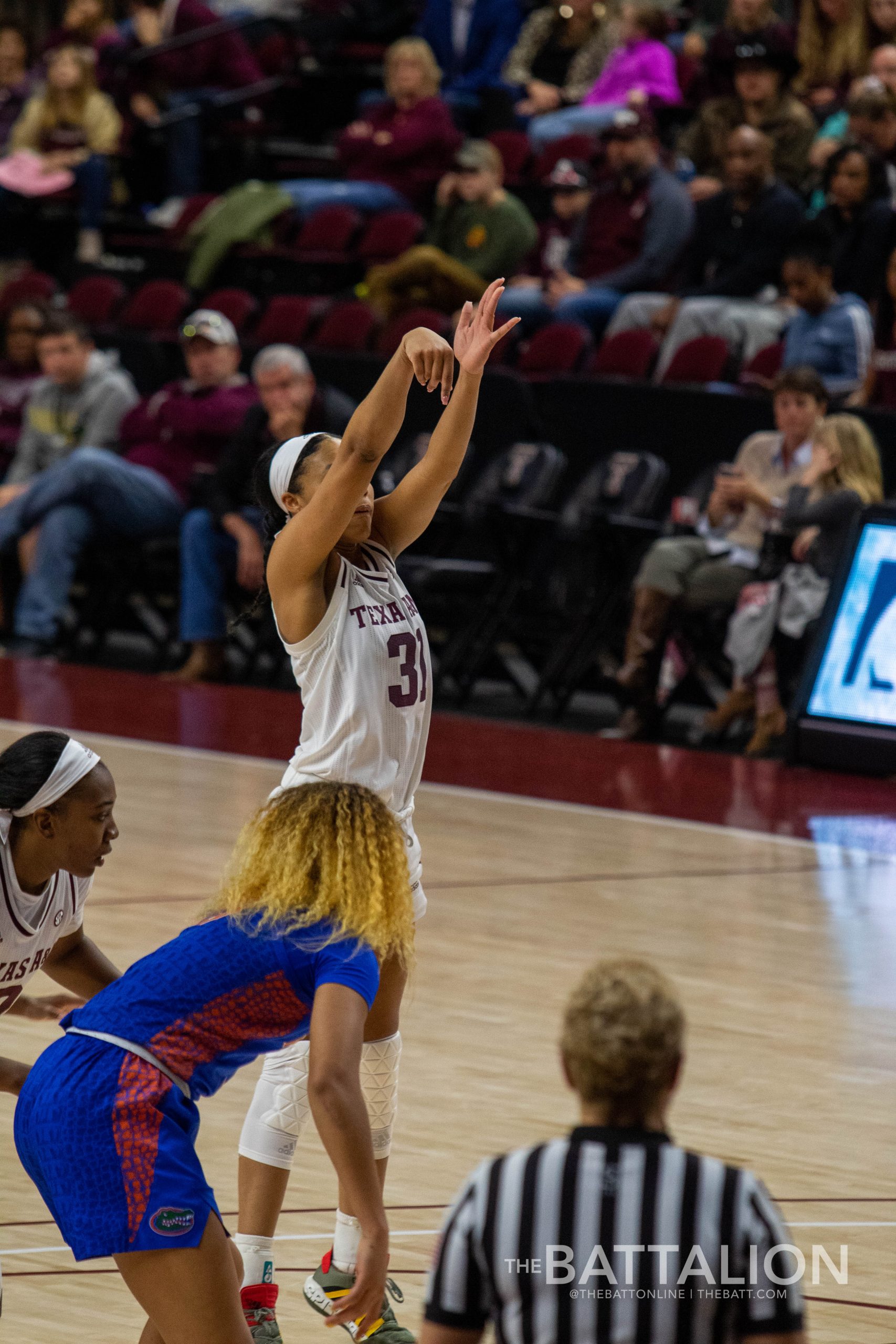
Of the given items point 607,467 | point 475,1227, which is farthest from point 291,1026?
point 607,467

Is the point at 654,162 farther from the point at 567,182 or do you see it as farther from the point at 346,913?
the point at 346,913

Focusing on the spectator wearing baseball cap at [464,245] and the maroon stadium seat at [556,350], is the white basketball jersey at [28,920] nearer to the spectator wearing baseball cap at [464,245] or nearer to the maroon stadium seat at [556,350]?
the maroon stadium seat at [556,350]

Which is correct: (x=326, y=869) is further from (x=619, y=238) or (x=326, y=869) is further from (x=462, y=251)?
(x=462, y=251)

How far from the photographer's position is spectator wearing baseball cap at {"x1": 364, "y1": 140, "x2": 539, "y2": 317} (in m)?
11.5

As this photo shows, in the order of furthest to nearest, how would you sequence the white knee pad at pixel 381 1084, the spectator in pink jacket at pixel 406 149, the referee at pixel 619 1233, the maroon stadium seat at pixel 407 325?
the spectator in pink jacket at pixel 406 149
the maroon stadium seat at pixel 407 325
the white knee pad at pixel 381 1084
the referee at pixel 619 1233

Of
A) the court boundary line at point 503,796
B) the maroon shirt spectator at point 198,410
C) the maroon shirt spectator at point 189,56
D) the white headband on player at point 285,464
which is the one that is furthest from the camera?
the maroon shirt spectator at point 189,56

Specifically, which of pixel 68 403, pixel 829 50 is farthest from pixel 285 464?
pixel 829 50

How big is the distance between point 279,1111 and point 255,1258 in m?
0.24

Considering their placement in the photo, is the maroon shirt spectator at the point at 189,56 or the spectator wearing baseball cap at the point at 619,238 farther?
the maroon shirt spectator at the point at 189,56

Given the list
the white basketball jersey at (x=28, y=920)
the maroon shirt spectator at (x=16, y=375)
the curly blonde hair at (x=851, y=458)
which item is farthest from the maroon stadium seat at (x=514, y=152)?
the white basketball jersey at (x=28, y=920)

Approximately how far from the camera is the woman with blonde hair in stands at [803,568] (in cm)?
905

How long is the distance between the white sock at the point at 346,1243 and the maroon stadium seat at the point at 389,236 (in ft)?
31.2

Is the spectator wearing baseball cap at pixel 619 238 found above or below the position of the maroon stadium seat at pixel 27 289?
above

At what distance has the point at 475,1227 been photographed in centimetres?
217
